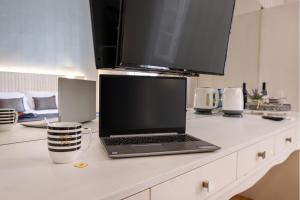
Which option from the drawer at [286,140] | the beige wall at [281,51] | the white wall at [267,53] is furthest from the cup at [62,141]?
the beige wall at [281,51]

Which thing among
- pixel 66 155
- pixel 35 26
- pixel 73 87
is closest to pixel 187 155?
pixel 66 155

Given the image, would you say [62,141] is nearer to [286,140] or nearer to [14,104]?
[14,104]

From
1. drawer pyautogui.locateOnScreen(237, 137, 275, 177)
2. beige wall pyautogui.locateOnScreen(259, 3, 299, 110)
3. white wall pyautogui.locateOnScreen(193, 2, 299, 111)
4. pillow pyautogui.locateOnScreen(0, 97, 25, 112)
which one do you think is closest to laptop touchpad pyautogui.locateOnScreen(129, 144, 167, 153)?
drawer pyautogui.locateOnScreen(237, 137, 275, 177)

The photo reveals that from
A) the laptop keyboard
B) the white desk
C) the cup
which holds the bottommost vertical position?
the white desk

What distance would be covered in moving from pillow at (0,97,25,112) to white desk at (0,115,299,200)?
427mm

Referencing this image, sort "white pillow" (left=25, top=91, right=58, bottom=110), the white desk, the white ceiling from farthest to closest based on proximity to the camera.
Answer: the white ceiling → "white pillow" (left=25, top=91, right=58, bottom=110) → the white desk

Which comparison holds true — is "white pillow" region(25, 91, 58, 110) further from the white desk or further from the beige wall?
the beige wall

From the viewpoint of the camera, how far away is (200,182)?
1.94 ft

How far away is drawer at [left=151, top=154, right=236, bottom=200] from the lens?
490 millimetres

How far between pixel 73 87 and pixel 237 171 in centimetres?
73

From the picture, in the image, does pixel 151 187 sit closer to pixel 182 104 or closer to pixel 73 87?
pixel 182 104

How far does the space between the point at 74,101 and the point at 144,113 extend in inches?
15.9

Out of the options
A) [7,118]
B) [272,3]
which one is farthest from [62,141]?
[272,3]

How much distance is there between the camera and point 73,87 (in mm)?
A: 1034
